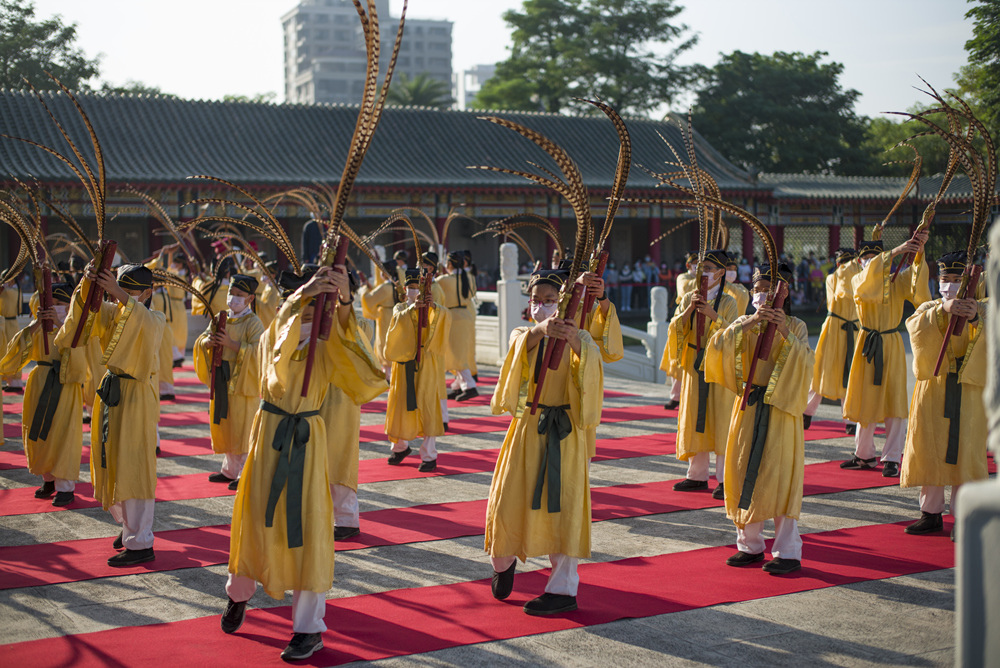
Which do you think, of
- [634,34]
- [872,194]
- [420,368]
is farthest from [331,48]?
[420,368]

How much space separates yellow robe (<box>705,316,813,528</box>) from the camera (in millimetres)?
5102

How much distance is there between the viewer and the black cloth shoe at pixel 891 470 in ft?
24.2

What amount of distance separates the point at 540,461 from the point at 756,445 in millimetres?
1304

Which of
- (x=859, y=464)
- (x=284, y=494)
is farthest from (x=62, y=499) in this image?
(x=859, y=464)

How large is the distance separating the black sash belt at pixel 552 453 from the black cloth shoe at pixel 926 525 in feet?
8.58

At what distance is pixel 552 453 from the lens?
4.64 meters

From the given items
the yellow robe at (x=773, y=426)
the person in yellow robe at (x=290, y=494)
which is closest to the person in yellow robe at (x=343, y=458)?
the person in yellow robe at (x=290, y=494)

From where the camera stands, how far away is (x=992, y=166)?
5527 mm

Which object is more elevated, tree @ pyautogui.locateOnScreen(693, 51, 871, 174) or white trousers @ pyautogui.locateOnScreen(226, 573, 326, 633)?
tree @ pyautogui.locateOnScreen(693, 51, 871, 174)

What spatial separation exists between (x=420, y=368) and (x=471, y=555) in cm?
267

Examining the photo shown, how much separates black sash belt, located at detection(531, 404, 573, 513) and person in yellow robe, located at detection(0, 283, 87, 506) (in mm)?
3615

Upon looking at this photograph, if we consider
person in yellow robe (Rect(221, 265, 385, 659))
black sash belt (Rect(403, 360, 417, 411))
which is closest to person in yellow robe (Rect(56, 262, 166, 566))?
person in yellow robe (Rect(221, 265, 385, 659))

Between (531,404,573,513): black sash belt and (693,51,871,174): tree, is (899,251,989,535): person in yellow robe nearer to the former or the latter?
(531,404,573,513): black sash belt

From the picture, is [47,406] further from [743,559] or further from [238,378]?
[743,559]
